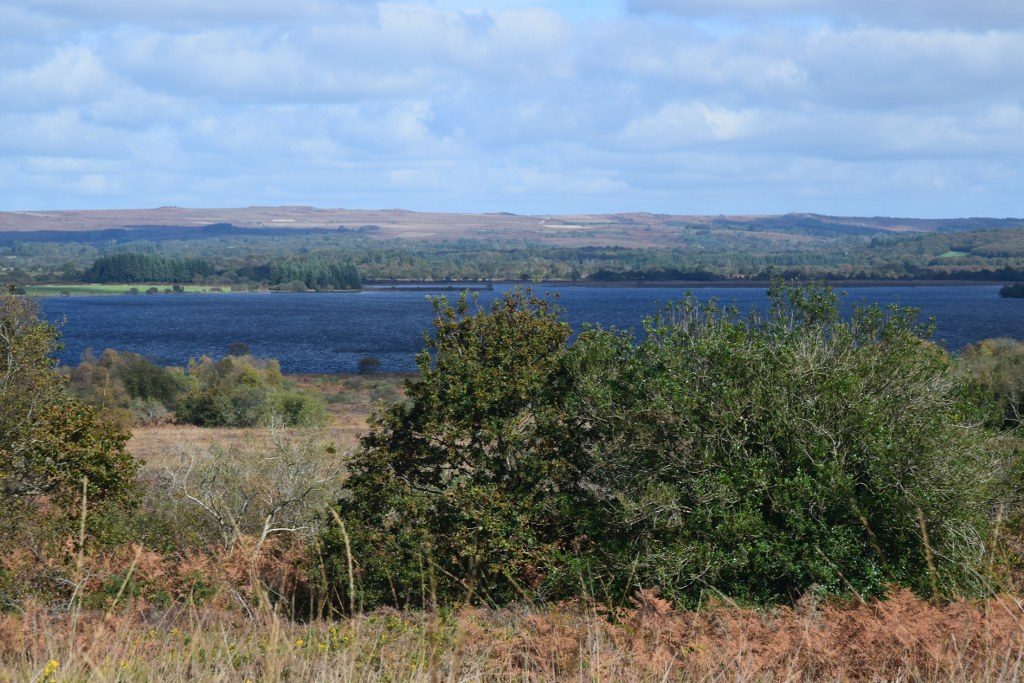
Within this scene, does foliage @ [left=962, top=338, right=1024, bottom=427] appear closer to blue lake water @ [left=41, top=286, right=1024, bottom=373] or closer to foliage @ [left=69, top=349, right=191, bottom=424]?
blue lake water @ [left=41, top=286, right=1024, bottom=373]

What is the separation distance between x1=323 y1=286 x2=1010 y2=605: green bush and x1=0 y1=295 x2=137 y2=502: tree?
484cm

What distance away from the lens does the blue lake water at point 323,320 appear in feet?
319

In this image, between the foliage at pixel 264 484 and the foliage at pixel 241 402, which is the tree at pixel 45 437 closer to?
the foliage at pixel 264 484

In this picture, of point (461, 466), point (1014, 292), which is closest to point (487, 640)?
point (461, 466)

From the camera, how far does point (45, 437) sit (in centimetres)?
1645

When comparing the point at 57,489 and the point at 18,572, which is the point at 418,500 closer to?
the point at 18,572

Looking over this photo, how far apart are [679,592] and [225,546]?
7357 mm

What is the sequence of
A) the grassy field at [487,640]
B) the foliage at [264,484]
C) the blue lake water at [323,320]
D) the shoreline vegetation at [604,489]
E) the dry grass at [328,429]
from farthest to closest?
the blue lake water at [323,320] < the dry grass at [328,429] < the foliage at [264,484] < the shoreline vegetation at [604,489] < the grassy field at [487,640]

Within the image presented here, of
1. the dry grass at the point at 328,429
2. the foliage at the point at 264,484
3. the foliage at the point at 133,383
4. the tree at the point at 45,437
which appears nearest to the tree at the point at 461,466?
the dry grass at the point at 328,429

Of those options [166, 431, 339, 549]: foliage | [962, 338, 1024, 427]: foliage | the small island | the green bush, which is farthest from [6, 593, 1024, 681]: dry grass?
the small island

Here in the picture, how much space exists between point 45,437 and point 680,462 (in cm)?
1054

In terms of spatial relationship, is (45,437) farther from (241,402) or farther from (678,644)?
(241,402)

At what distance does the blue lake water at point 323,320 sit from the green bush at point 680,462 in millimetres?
48172

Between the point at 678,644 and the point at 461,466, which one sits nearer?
the point at 678,644
